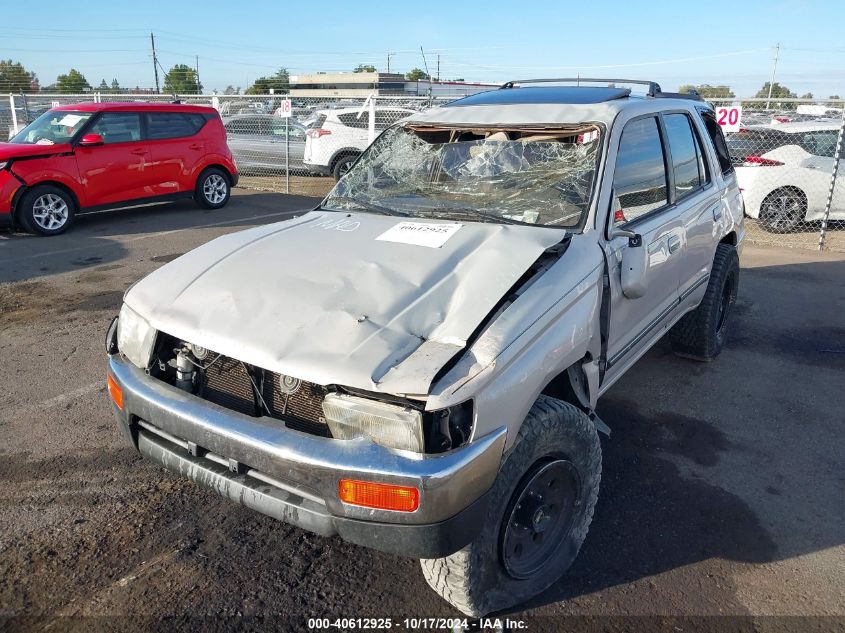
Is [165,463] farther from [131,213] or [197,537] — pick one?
[131,213]

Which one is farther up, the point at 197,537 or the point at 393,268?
the point at 393,268

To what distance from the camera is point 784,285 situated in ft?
24.3

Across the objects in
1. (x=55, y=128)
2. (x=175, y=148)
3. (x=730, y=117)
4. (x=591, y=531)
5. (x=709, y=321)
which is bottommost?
(x=591, y=531)

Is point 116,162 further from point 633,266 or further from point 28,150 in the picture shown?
point 633,266

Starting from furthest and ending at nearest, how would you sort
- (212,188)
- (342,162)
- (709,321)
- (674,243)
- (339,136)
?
(342,162), (339,136), (212,188), (709,321), (674,243)

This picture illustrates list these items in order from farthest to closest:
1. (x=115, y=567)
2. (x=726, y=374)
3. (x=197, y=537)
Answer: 1. (x=726, y=374)
2. (x=197, y=537)
3. (x=115, y=567)

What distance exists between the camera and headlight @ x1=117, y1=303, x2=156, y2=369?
2699mm

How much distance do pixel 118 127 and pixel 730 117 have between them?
9060mm

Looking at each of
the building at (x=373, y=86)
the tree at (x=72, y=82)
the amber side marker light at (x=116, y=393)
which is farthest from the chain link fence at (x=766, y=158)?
the tree at (x=72, y=82)

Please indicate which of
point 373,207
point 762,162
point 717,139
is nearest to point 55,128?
point 373,207

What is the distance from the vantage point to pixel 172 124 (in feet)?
34.5

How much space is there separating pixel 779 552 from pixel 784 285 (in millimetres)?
5261

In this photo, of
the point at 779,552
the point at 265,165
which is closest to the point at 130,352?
the point at 779,552

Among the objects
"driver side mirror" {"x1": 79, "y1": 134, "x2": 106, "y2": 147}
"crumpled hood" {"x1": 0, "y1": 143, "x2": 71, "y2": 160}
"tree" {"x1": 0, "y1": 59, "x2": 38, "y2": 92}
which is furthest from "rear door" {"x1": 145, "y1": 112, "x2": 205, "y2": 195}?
"tree" {"x1": 0, "y1": 59, "x2": 38, "y2": 92}
